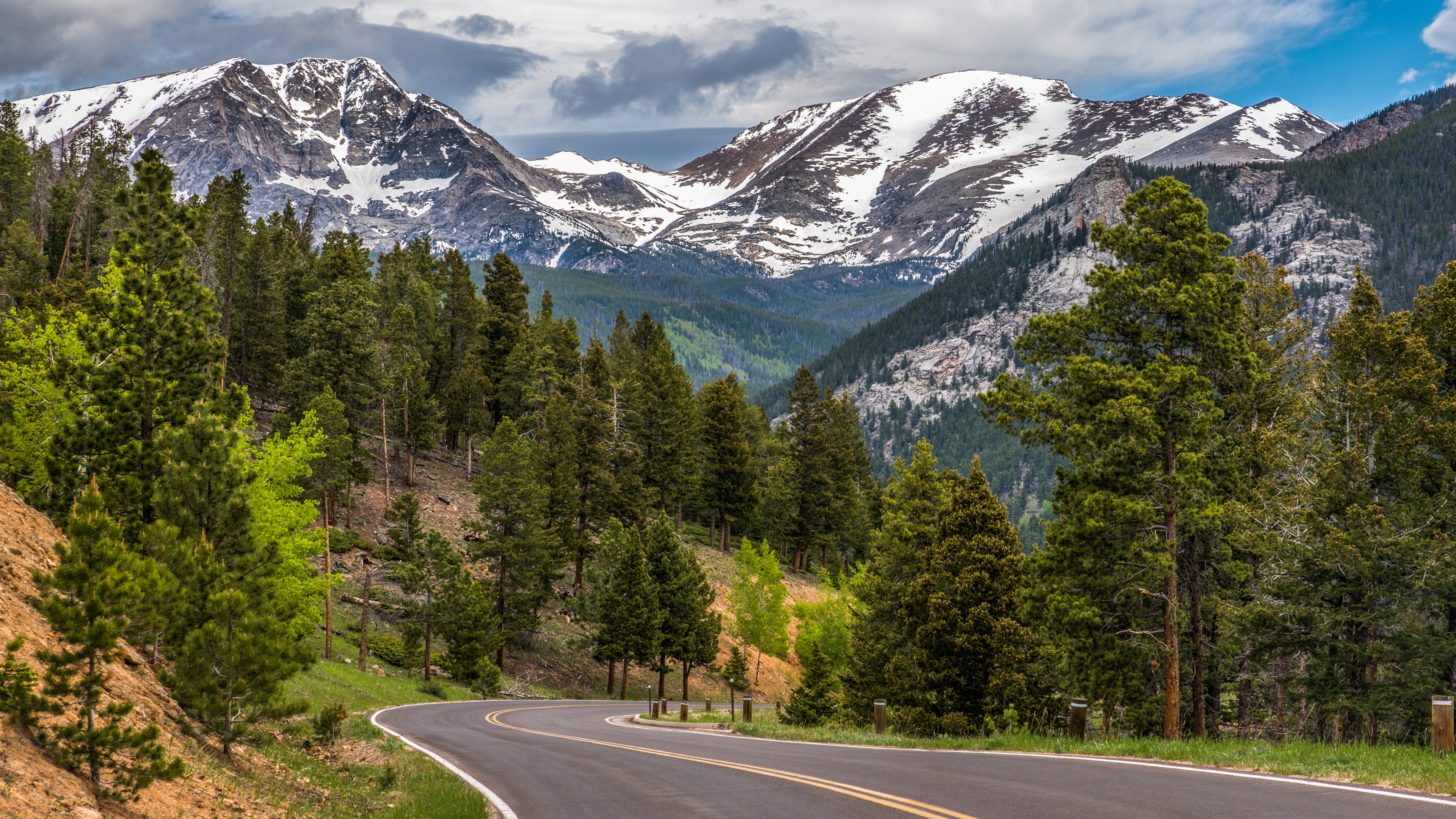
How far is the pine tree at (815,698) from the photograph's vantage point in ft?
116

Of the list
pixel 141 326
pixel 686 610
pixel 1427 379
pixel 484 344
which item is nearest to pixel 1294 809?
pixel 1427 379

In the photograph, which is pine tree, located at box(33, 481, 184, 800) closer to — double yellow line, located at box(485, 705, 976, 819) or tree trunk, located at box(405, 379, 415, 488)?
double yellow line, located at box(485, 705, 976, 819)

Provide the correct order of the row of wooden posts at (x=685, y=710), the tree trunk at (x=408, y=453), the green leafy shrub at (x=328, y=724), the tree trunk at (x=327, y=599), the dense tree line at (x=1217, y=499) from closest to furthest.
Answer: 1. the green leafy shrub at (x=328, y=724)
2. the dense tree line at (x=1217, y=499)
3. the row of wooden posts at (x=685, y=710)
4. the tree trunk at (x=327, y=599)
5. the tree trunk at (x=408, y=453)

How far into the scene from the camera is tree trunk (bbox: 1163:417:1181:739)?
1794cm

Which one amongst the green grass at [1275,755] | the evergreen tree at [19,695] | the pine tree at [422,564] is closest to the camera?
the evergreen tree at [19,695]

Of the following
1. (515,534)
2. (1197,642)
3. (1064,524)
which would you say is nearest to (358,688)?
(515,534)

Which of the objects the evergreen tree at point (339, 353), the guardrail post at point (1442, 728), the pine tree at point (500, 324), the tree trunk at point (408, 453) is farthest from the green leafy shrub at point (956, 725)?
the pine tree at point (500, 324)

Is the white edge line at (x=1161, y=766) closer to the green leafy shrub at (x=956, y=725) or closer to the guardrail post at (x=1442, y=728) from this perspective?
the guardrail post at (x=1442, y=728)

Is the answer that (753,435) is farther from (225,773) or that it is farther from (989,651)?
(225,773)

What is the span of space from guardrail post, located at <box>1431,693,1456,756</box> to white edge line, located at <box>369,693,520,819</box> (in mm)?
11689

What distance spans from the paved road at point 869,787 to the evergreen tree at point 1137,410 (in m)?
7.28

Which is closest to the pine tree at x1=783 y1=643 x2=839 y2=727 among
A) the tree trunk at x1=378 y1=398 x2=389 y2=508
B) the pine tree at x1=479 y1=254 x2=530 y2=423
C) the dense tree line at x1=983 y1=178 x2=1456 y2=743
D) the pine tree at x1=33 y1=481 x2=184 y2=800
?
the dense tree line at x1=983 y1=178 x2=1456 y2=743

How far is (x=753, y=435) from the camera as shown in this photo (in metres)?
85.5

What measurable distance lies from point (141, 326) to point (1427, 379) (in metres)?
31.1
